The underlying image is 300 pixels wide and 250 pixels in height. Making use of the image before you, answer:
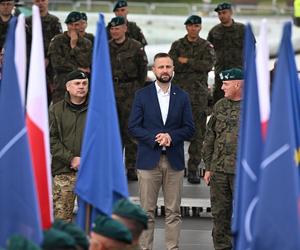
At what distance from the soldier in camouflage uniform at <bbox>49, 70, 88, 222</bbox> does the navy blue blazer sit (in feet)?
1.88

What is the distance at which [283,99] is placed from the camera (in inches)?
319

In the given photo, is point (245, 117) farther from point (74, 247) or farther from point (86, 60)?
point (86, 60)

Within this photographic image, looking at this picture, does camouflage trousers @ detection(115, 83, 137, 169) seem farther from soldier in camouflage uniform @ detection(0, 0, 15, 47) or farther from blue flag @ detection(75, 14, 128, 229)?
blue flag @ detection(75, 14, 128, 229)

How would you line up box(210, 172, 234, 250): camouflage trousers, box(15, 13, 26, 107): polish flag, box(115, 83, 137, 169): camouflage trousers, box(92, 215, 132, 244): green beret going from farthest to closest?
box(115, 83, 137, 169): camouflage trousers → box(210, 172, 234, 250): camouflage trousers → box(15, 13, 26, 107): polish flag → box(92, 215, 132, 244): green beret

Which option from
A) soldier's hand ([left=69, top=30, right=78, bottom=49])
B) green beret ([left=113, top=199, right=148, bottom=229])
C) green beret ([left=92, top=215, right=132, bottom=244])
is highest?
soldier's hand ([left=69, top=30, right=78, bottom=49])

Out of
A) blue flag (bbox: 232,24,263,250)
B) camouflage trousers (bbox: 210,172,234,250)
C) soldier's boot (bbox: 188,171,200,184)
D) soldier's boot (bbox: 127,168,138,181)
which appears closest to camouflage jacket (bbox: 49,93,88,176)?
camouflage trousers (bbox: 210,172,234,250)

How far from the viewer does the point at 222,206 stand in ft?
39.0

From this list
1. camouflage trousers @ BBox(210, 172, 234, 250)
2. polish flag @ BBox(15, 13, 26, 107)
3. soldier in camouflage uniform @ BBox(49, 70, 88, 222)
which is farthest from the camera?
camouflage trousers @ BBox(210, 172, 234, 250)

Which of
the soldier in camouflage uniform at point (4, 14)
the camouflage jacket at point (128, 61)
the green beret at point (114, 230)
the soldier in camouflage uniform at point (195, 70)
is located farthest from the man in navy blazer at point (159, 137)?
the green beret at point (114, 230)

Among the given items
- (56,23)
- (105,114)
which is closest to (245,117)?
(105,114)

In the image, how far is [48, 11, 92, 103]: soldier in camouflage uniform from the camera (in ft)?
46.8

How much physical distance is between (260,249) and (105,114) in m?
1.62

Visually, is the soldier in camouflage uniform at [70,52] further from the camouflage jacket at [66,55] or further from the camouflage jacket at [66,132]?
the camouflage jacket at [66,132]

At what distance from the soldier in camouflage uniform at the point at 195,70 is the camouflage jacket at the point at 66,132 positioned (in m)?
3.05
